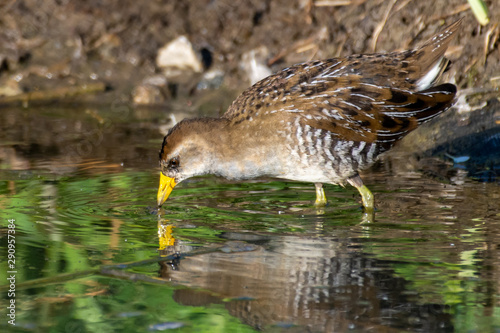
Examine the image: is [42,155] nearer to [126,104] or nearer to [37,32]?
[126,104]

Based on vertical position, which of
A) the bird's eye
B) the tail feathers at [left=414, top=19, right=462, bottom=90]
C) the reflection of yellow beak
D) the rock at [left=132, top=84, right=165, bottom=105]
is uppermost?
the rock at [left=132, top=84, right=165, bottom=105]

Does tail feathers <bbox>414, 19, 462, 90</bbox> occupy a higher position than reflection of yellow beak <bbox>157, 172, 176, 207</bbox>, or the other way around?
tail feathers <bbox>414, 19, 462, 90</bbox>

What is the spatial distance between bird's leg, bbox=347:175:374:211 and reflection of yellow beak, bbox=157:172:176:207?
4.03 ft

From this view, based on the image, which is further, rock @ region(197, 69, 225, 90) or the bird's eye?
rock @ region(197, 69, 225, 90)

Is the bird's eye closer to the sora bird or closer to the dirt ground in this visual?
the sora bird

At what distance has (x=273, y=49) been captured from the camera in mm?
8672

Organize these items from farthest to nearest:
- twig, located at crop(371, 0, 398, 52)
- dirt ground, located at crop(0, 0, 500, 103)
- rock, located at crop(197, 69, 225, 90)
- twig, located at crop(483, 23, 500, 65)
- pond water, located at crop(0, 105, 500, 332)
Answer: rock, located at crop(197, 69, 225, 90) < dirt ground, located at crop(0, 0, 500, 103) < twig, located at crop(371, 0, 398, 52) < twig, located at crop(483, 23, 500, 65) < pond water, located at crop(0, 105, 500, 332)

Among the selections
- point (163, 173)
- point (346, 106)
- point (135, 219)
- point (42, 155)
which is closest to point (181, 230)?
point (135, 219)

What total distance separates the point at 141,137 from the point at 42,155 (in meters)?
1.01

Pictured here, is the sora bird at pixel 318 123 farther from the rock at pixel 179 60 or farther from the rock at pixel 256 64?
the rock at pixel 179 60

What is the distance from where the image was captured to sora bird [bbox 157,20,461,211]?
507cm

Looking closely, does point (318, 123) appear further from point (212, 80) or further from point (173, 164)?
point (212, 80)

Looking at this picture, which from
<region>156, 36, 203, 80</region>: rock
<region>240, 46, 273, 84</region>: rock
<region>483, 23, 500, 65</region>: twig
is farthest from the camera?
<region>156, 36, 203, 80</region>: rock

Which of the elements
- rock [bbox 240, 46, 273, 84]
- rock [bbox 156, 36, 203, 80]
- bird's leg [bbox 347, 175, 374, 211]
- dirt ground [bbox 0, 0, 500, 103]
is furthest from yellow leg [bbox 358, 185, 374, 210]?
rock [bbox 156, 36, 203, 80]
